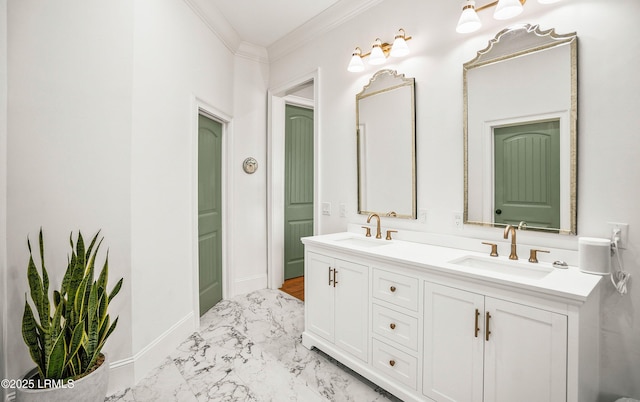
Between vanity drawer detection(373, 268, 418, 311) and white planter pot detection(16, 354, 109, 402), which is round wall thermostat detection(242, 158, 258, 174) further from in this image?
white planter pot detection(16, 354, 109, 402)

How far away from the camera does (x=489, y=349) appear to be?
1.37 meters

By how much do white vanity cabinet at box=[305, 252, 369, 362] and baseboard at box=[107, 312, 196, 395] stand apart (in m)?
0.99

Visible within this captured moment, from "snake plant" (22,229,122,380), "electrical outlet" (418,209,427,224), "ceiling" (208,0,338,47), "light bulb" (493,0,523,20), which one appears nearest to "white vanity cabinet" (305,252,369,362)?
"electrical outlet" (418,209,427,224)

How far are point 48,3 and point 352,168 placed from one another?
7.03 feet

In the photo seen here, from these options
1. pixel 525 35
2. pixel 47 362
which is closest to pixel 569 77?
pixel 525 35

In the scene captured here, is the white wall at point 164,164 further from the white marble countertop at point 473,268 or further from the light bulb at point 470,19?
the light bulb at point 470,19

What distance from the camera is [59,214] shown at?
169 centimetres

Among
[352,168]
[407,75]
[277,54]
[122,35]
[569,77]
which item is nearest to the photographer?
[569,77]

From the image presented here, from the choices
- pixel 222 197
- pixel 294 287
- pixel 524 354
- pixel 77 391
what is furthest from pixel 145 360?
pixel 524 354

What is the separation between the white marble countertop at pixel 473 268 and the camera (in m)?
1.22

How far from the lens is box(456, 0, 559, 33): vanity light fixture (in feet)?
5.23

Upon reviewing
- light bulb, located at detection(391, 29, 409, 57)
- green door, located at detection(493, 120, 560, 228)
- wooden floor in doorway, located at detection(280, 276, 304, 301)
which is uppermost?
light bulb, located at detection(391, 29, 409, 57)

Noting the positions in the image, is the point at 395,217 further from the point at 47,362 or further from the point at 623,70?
the point at 47,362

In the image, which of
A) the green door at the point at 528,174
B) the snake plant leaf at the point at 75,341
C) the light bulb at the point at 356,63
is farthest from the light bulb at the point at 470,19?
the snake plant leaf at the point at 75,341
